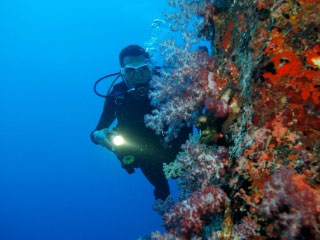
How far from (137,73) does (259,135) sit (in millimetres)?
4418

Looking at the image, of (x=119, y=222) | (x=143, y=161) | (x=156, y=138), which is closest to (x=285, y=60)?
(x=156, y=138)

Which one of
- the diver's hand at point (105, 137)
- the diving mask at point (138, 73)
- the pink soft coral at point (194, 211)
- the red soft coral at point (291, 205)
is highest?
the diving mask at point (138, 73)

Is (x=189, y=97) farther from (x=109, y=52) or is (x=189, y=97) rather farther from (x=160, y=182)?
(x=109, y=52)

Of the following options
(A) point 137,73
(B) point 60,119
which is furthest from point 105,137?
(B) point 60,119

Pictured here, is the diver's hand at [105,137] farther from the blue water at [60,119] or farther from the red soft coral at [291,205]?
the blue water at [60,119]

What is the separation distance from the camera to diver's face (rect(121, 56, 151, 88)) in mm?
5523

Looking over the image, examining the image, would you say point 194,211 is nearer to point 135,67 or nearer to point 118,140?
point 118,140

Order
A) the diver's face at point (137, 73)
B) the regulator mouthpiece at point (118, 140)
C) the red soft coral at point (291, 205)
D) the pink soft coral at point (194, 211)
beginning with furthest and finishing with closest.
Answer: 1. the diver's face at point (137, 73)
2. the regulator mouthpiece at point (118, 140)
3. the pink soft coral at point (194, 211)
4. the red soft coral at point (291, 205)

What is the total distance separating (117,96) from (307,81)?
460 centimetres

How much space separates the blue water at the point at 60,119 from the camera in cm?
6631

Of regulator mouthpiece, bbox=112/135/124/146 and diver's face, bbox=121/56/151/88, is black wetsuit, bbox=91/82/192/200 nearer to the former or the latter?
regulator mouthpiece, bbox=112/135/124/146

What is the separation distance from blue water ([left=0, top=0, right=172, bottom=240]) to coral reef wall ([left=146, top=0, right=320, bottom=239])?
6590 centimetres

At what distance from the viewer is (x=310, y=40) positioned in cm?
134

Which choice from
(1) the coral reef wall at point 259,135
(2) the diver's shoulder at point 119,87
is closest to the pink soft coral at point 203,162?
(1) the coral reef wall at point 259,135
